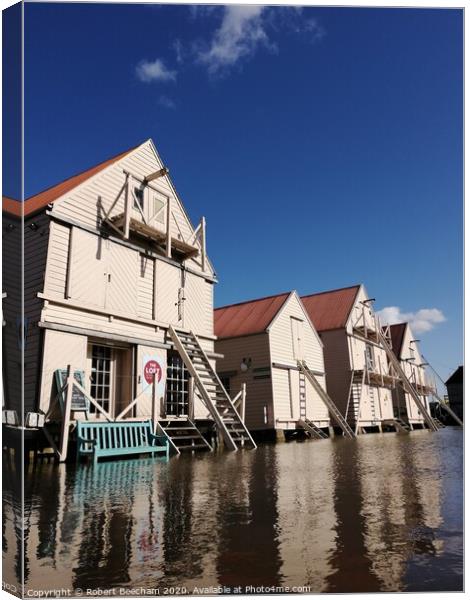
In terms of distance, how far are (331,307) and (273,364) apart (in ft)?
31.5

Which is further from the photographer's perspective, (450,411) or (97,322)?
(97,322)

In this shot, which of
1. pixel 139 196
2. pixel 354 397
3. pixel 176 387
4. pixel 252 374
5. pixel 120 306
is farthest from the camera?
pixel 354 397

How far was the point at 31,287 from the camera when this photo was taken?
11742mm

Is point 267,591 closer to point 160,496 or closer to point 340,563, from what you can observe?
point 340,563

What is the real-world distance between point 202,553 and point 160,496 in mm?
2643

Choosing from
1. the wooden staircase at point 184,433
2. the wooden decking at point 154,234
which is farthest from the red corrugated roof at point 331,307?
the wooden staircase at point 184,433

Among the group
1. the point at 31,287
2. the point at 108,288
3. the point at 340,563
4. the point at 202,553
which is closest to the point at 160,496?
the point at 202,553

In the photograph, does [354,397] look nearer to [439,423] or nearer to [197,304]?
[439,423]

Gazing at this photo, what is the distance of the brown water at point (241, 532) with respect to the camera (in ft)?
8.44

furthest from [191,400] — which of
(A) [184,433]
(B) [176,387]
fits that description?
(A) [184,433]

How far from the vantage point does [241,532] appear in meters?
3.69

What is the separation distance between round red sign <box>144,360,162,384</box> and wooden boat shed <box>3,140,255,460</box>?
0.13 ft

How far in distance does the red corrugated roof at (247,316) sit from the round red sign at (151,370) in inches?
301

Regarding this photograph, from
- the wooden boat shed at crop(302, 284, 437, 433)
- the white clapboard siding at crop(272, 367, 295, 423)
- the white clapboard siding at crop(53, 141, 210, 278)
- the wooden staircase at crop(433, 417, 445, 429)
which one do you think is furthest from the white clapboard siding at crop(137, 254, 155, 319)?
the wooden staircase at crop(433, 417, 445, 429)
